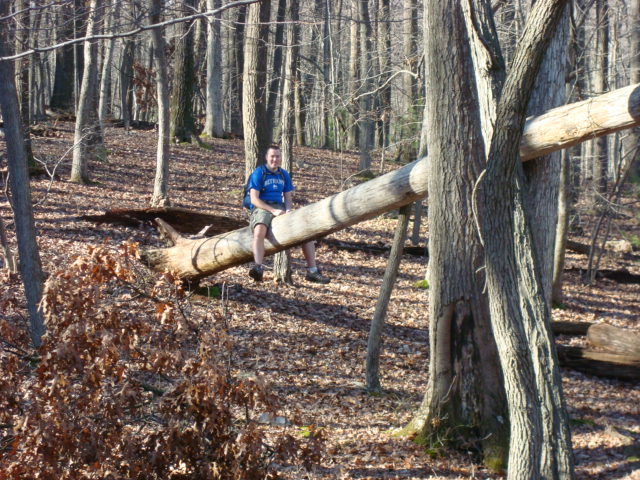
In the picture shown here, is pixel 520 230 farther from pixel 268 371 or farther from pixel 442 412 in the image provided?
pixel 268 371

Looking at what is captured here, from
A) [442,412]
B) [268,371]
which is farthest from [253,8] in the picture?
[442,412]

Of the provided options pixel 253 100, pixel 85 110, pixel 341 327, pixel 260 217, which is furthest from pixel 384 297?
pixel 85 110

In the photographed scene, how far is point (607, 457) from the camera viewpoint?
6.76m

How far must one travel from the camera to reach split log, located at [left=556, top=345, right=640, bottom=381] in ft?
29.9

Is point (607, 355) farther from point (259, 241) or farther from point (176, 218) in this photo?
point (176, 218)

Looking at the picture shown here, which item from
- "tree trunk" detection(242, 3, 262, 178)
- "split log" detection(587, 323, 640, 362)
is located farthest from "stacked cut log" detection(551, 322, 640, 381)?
"tree trunk" detection(242, 3, 262, 178)

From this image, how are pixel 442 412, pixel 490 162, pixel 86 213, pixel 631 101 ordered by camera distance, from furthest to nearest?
pixel 86 213 → pixel 442 412 → pixel 631 101 → pixel 490 162

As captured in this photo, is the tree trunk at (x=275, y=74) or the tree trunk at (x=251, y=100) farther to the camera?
the tree trunk at (x=275, y=74)

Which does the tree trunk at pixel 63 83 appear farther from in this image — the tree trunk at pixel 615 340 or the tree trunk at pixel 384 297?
the tree trunk at pixel 615 340

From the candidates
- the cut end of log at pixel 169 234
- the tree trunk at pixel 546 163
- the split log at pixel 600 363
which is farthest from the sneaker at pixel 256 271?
the split log at pixel 600 363

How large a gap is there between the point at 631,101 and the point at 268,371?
4.79m

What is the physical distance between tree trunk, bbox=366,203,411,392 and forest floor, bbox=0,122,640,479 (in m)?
0.27

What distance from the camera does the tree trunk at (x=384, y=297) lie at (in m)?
7.02

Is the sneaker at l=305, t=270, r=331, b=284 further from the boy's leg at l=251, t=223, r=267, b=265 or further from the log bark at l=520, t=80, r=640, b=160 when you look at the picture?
the log bark at l=520, t=80, r=640, b=160
